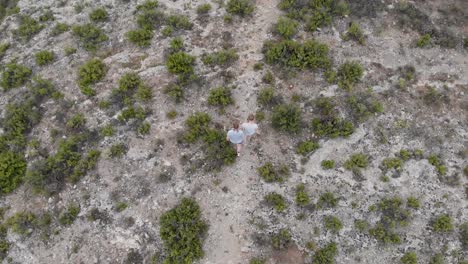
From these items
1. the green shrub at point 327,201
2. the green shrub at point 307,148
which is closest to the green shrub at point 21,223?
the green shrub at point 307,148

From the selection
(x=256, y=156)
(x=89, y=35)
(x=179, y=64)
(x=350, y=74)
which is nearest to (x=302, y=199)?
(x=256, y=156)

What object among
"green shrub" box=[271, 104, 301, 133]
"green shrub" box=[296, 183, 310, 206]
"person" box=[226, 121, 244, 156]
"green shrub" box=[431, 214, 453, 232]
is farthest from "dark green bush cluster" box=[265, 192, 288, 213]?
"green shrub" box=[431, 214, 453, 232]

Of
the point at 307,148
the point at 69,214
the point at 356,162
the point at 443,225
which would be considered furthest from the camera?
the point at 307,148

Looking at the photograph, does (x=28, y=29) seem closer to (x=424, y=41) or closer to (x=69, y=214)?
(x=69, y=214)

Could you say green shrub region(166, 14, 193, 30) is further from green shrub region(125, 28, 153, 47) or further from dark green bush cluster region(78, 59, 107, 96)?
dark green bush cluster region(78, 59, 107, 96)

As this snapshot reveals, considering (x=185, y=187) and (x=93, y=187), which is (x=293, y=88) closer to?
(x=185, y=187)
